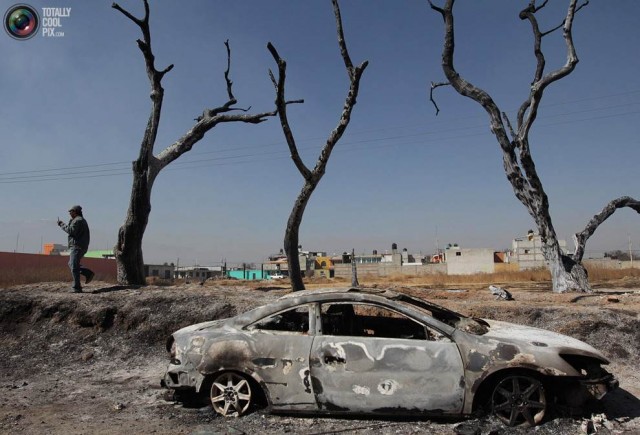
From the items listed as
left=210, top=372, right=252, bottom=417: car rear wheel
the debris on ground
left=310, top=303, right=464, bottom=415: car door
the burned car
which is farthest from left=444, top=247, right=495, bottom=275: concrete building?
left=210, top=372, right=252, bottom=417: car rear wheel

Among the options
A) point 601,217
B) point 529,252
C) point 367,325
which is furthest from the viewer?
point 529,252

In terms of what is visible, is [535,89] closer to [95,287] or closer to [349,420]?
[349,420]

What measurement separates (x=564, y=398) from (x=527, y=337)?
68cm

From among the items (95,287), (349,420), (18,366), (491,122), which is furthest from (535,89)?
(18,366)

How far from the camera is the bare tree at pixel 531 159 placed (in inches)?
498

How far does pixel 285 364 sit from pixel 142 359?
4.27 m

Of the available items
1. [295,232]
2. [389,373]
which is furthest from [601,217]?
[389,373]

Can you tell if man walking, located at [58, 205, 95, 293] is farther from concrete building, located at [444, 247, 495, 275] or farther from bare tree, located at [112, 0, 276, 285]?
concrete building, located at [444, 247, 495, 275]

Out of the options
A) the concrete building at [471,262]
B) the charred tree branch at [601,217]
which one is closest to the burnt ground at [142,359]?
the charred tree branch at [601,217]

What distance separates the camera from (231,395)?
507 cm

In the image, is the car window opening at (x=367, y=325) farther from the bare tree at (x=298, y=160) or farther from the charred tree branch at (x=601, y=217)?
the charred tree branch at (x=601, y=217)

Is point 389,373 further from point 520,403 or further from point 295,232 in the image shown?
point 295,232

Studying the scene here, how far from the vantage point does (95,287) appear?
11438 millimetres

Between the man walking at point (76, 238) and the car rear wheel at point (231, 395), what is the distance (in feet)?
22.3
